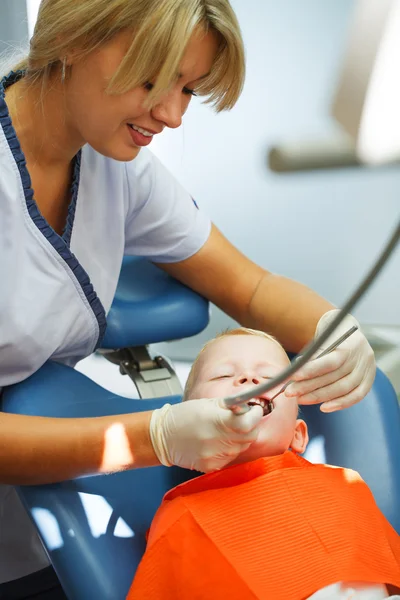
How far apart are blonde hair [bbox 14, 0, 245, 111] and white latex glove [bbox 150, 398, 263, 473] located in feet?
1.60

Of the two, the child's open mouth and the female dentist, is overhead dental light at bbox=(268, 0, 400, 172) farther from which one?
the child's open mouth

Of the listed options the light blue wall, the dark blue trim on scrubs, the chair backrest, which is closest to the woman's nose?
the dark blue trim on scrubs

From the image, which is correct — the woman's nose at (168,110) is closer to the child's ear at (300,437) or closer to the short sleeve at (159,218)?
the short sleeve at (159,218)

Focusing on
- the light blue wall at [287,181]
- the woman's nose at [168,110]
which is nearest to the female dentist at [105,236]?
the woman's nose at [168,110]

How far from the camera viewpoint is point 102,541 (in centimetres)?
120

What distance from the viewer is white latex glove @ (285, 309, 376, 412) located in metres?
1.26

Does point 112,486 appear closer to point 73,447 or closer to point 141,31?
point 73,447

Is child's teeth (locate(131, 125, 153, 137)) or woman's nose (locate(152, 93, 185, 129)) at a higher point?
woman's nose (locate(152, 93, 185, 129))

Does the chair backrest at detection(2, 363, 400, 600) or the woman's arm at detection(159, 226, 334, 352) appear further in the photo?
the woman's arm at detection(159, 226, 334, 352)

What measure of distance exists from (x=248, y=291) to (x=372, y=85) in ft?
3.88

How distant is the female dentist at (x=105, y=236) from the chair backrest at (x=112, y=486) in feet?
0.17

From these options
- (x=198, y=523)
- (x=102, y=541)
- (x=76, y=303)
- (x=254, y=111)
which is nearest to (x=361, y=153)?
(x=198, y=523)

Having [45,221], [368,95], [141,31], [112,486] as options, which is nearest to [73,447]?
[112,486]

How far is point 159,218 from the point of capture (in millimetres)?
1583
